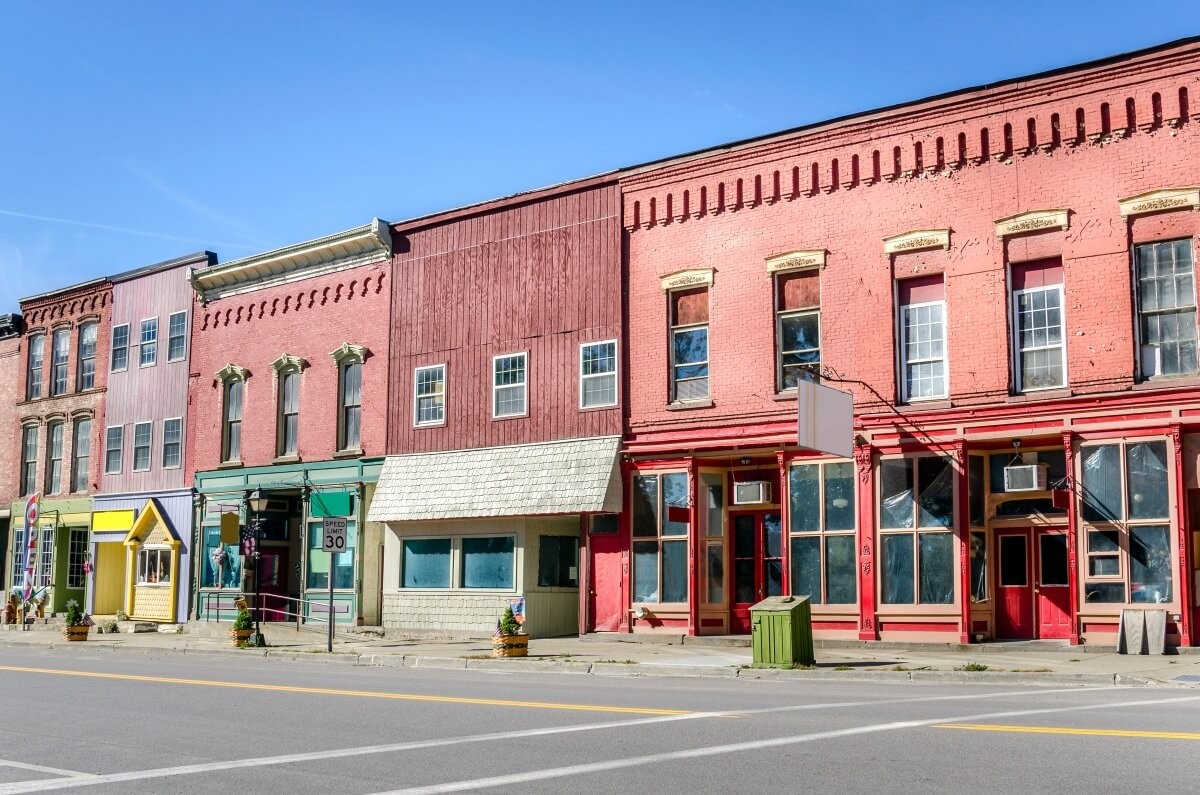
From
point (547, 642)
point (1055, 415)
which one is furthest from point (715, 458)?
point (1055, 415)

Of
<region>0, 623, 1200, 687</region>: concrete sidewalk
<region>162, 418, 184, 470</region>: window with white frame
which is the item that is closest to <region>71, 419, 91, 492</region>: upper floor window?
<region>162, 418, 184, 470</region>: window with white frame

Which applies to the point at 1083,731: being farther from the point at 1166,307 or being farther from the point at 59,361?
the point at 59,361

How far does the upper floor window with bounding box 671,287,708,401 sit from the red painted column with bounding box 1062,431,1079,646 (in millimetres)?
7233

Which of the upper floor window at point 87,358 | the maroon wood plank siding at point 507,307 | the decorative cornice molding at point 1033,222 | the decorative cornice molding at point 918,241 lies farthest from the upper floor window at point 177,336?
the decorative cornice molding at point 1033,222

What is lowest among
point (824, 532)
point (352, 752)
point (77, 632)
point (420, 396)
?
point (77, 632)

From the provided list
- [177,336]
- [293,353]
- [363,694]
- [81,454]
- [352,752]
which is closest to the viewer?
[352,752]

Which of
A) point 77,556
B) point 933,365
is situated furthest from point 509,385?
point 77,556

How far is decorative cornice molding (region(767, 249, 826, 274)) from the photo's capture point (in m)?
24.0

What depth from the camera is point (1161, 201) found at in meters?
20.5

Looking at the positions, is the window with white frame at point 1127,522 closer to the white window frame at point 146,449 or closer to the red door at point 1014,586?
the red door at point 1014,586

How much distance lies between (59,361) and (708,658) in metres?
27.8

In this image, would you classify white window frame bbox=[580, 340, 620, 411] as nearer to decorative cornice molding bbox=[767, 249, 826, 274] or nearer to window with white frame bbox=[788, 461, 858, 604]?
decorative cornice molding bbox=[767, 249, 826, 274]

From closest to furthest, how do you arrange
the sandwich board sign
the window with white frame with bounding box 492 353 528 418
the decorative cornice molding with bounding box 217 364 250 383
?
the sandwich board sign, the window with white frame with bounding box 492 353 528 418, the decorative cornice molding with bounding box 217 364 250 383

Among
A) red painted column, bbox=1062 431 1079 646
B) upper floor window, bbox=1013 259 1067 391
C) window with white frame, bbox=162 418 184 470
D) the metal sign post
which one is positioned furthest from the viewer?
window with white frame, bbox=162 418 184 470
